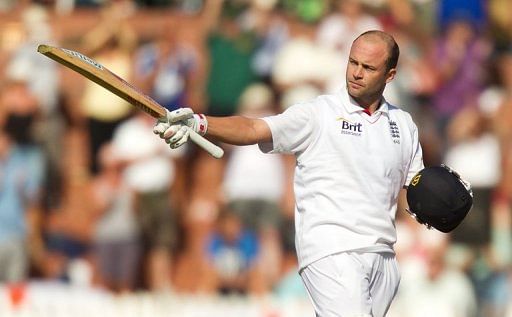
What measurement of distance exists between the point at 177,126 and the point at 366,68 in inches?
49.4

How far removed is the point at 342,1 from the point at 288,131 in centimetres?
717

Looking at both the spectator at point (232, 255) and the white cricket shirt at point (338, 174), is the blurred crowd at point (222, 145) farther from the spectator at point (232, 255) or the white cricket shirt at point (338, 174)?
the white cricket shirt at point (338, 174)

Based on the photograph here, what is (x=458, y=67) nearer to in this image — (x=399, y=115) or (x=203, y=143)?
(x=399, y=115)

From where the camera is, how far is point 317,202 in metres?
6.93

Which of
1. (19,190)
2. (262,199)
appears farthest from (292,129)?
(19,190)

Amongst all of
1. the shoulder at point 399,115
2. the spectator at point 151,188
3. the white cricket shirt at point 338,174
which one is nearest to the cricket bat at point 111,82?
the white cricket shirt at point 338,174

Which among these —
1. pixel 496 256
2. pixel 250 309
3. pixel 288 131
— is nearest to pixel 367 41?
pixel 288 131

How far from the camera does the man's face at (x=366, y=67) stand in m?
6.90

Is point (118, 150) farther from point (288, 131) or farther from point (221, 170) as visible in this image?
point (288, 131)

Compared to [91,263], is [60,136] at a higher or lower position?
higher

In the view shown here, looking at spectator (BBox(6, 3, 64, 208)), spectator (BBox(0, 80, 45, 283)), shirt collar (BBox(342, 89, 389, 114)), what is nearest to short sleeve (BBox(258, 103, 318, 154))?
shirt collar (BBox(342, 89, 389, 114))

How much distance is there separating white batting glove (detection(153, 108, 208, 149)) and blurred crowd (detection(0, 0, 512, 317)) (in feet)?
21.5

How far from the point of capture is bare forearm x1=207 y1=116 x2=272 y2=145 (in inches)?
257

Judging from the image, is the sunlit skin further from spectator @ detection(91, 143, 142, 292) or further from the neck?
spectator @ detection(91, 143, 142, 292)
